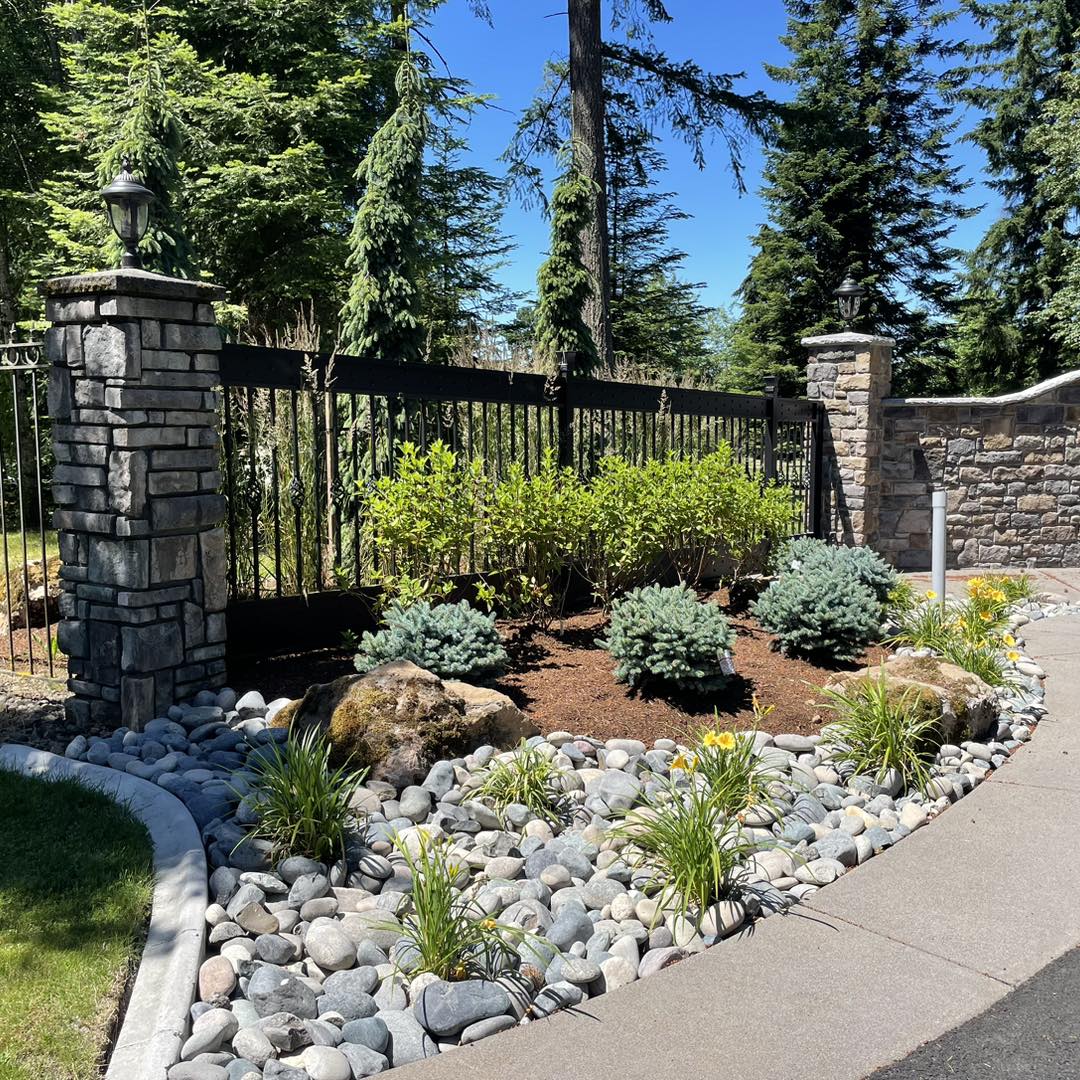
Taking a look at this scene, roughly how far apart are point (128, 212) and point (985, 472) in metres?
8.98

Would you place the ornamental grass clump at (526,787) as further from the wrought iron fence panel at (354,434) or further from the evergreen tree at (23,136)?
the evergreen tree at (23,136)

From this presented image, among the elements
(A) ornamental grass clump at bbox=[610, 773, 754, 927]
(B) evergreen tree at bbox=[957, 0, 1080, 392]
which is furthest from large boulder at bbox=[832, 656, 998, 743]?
(B) evergreen tree at bbox=[957, 0, 1080, 392]

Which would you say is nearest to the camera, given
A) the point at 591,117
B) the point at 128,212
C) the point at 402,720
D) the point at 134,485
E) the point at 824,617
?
the point at 402,720

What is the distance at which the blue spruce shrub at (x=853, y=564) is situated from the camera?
6.58 meters

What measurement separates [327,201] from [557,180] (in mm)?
6020

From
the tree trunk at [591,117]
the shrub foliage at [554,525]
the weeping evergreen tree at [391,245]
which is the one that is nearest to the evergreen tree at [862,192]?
the tree trunk at [591,117]

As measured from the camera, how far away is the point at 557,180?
11.7 meters

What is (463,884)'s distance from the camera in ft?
9.97

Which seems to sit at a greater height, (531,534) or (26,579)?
(531,534)

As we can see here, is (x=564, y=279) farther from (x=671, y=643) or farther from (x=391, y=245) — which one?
(x=671, y=643)

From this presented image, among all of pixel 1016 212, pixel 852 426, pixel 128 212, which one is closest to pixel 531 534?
pixel 128 212

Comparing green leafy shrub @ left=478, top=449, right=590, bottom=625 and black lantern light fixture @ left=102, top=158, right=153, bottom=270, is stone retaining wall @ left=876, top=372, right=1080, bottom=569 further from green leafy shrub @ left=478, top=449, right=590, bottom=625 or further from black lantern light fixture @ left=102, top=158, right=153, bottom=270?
black lantern light fixture @ left=102, top=158, right=153, bottom=270

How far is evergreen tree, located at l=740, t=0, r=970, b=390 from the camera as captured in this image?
21.7m

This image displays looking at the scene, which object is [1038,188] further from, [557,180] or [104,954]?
[104,954]
